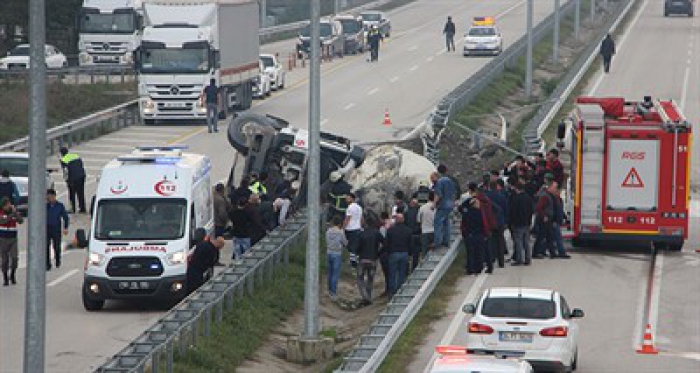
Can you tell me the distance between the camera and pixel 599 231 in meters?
32.6

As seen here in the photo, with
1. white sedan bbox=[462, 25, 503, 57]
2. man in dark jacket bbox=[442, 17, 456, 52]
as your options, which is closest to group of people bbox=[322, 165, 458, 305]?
white sedan bbox=[462, 25, 503, 57]

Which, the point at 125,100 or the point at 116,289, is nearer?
A: the point at 116,289

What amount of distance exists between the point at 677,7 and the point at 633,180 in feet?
229

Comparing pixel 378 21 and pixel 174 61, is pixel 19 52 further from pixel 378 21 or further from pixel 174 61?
pixel 378 21

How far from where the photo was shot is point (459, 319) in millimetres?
26750

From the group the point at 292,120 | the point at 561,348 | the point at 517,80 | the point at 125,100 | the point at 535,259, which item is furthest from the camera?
the point at 517,80

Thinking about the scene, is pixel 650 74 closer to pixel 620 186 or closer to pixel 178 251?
pixel 620 186

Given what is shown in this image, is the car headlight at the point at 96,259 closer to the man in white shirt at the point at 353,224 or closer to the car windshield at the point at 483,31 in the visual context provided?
the man in white shirt at the point at 353,224

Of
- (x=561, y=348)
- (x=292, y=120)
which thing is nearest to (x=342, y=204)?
(x=561, y=348)

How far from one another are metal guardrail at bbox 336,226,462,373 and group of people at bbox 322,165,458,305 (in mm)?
388

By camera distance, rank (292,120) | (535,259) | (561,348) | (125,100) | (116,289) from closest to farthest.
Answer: (561,348)
(116,289)
(535,259)
(292,120)
(125,100)

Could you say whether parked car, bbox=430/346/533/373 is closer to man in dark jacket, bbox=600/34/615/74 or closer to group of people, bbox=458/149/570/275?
group of people, bbox=458/149/570/275

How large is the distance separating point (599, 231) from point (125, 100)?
30.1 meters

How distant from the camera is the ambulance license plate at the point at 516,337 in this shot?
22.0 m
